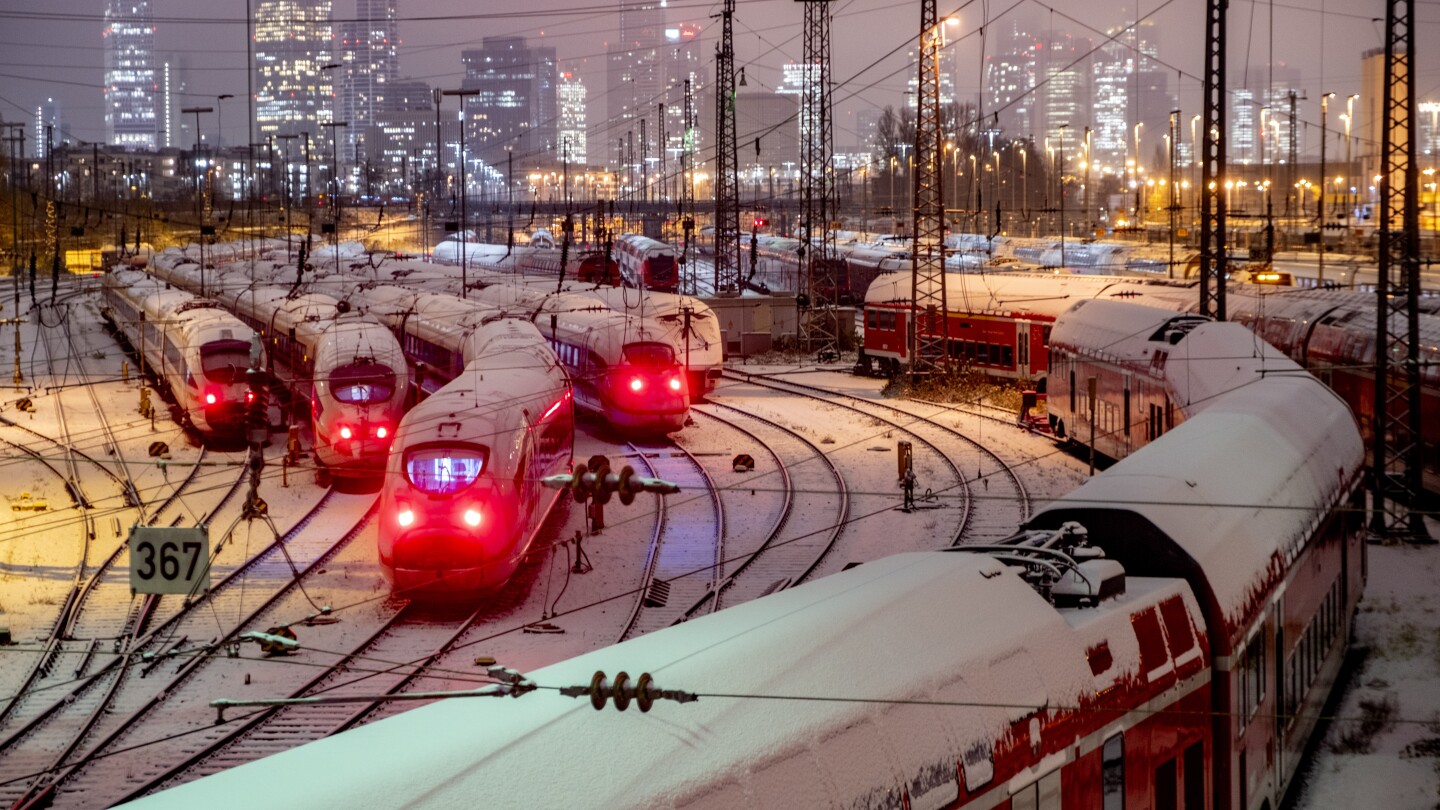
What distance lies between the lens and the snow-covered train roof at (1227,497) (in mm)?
9195

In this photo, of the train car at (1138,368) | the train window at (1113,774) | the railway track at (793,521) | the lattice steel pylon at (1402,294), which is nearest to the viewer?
the train window at (1113,774)

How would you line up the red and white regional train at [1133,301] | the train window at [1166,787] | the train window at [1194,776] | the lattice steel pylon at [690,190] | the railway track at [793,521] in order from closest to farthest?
1. the train window at [1166,787]
2. the train window at [1194,776]
3. the railway track at [793,521]
4. the red and white regional train at [1133,301]
5. the lattice steel pylon at [690,190]

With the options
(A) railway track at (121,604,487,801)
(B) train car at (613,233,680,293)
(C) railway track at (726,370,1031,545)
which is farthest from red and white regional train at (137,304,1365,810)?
(B) train car at (613,233,680,293)

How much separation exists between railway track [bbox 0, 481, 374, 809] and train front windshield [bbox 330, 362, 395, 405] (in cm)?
429

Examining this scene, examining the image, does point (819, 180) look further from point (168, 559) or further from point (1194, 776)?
point (1194, 776)

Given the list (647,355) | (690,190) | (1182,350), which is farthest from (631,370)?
(690,190)

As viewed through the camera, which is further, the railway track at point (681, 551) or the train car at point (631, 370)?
the train car at point (631, 370)

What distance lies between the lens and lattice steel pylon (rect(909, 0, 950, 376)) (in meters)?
33.7

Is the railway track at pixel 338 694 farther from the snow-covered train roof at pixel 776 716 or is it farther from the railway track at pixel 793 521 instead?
the snow-covered train roof at pixel 776 716

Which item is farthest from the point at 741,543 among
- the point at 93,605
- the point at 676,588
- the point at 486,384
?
the point at 93,605

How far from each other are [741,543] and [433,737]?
15.6 metres

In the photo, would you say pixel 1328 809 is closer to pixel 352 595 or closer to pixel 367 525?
pixel 352 595

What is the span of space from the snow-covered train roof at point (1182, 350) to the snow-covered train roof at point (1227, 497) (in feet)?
8.59

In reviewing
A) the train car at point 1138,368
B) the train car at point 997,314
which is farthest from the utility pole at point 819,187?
the train car at point 1138,368
